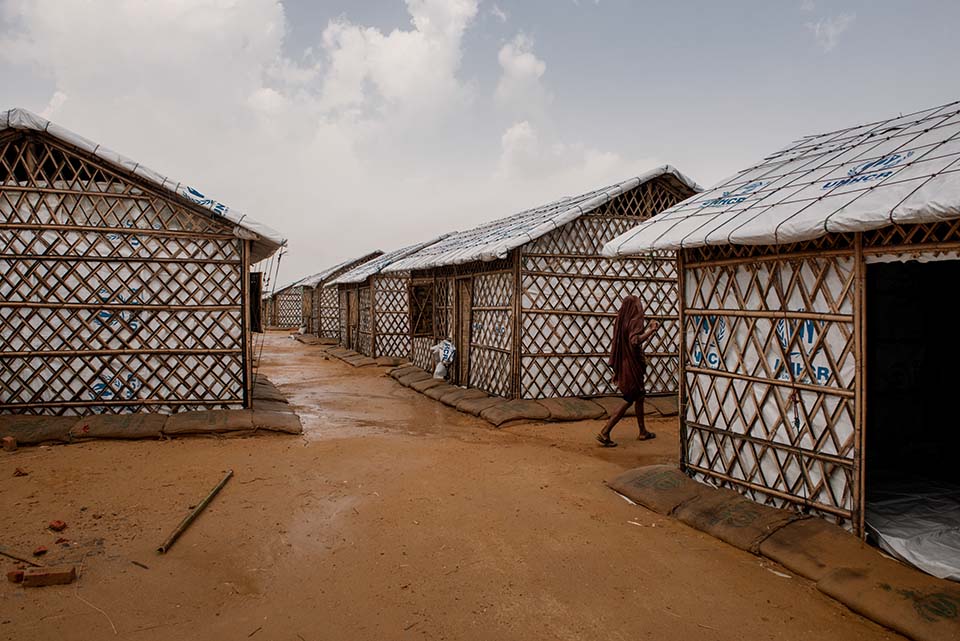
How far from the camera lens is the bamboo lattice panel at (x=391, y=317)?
14.7 m

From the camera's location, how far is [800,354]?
395 cm

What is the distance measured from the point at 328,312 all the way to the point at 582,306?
1598 cm

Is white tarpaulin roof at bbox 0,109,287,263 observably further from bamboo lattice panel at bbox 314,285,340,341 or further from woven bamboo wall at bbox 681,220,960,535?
bamboo lattice panel at bbox 314,285,340,341

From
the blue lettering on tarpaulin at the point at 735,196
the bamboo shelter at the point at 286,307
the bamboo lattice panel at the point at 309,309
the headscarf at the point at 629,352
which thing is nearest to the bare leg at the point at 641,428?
the headscarf at the point at 629,352

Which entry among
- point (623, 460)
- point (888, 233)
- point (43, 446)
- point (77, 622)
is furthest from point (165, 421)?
point (888, 233)

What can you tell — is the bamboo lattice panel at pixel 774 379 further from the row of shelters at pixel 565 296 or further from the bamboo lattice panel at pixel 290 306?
the bamboo lattice panel at pixel 290 306

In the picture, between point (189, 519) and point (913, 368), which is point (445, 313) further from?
point (913, 368)

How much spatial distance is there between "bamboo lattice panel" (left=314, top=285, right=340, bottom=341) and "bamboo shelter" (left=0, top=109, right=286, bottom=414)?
1409 centimetres

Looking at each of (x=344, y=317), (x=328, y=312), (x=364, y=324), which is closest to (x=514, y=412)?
(x=364, y=324)

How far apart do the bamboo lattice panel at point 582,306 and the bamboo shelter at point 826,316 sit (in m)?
3.07

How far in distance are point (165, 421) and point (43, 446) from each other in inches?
44.7

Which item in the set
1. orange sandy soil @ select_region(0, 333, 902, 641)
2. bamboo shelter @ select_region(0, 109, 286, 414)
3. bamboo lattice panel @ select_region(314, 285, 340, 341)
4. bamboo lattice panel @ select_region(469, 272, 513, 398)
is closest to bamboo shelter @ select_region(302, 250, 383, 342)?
bamboo lattice panel @ select_region(314, 285, 340, 341)

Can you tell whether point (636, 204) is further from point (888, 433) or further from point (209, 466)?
point (209, 466)

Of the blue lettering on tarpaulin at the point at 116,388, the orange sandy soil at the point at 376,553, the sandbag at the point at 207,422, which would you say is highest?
the blue lettering on tarpaulin at the point at 116,388
